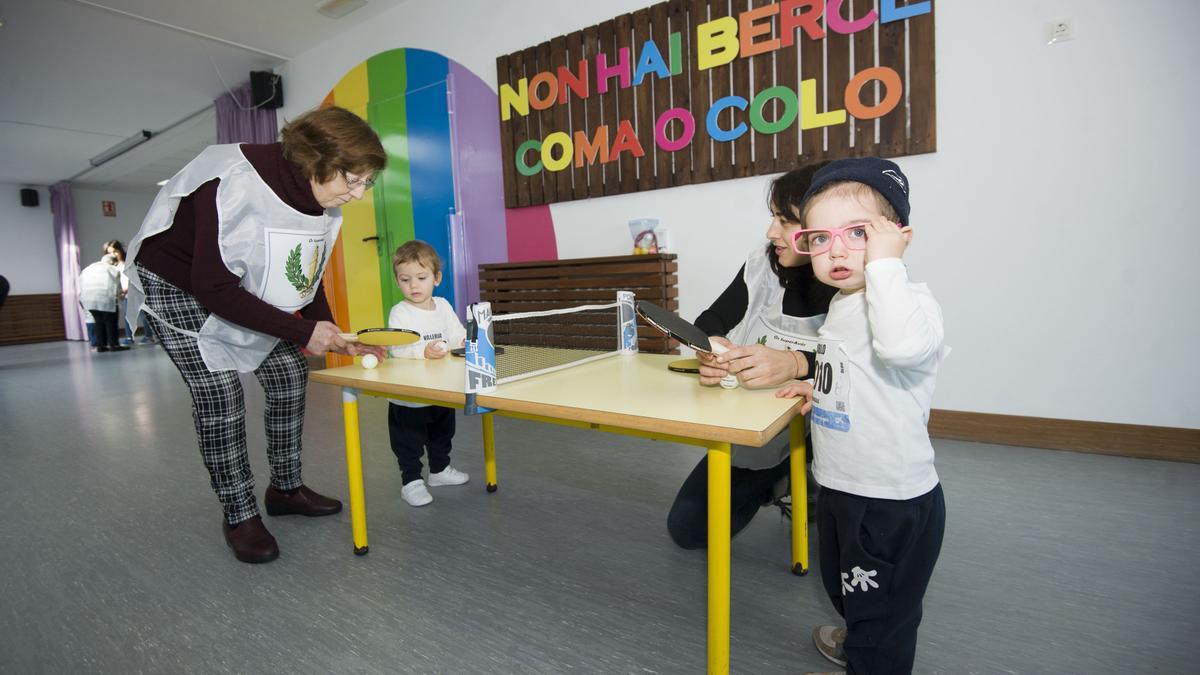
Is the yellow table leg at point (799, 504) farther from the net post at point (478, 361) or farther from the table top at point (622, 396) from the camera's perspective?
the net post at point (478, 361)

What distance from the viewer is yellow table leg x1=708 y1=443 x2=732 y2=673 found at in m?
1.15

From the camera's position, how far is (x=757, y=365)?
1.36 meters

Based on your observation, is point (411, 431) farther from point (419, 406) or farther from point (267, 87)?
point (267, 87)

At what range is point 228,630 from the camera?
5.26ft

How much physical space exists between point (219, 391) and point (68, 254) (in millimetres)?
13689

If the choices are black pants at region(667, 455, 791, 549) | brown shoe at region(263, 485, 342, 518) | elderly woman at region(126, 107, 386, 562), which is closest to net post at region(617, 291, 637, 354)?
black pants at region(667, 455, 791, 549)

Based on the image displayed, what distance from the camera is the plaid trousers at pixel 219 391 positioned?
6.33 feet

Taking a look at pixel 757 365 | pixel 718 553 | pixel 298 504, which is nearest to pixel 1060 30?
pixel 757 365

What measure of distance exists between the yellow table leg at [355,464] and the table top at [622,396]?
0.09m

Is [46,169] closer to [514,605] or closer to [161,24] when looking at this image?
[161,24]

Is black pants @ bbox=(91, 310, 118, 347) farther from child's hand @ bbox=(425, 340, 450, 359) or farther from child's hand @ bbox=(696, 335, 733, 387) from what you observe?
child's hand @ bbox=(696, 335, 733, 387)

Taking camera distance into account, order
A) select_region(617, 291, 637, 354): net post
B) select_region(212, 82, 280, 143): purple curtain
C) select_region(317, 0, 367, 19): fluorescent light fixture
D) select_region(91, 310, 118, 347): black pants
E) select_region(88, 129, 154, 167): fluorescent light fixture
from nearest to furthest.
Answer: select_region(617, 291, 637, 354): net post < select_region(317, 0, 367, 19): fluorescent light fixture < select_region(212, 82, 280, 143): purple curtain < select_region(88, 129, 154, 167): fluorescent light fixture < select_region(91, 310, 118, 347): black pants

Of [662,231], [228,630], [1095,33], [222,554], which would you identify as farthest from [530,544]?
[1095,33]

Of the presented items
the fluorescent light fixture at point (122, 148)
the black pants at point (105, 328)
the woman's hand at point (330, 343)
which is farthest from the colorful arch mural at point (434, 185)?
the black pants at point (105, 328)
